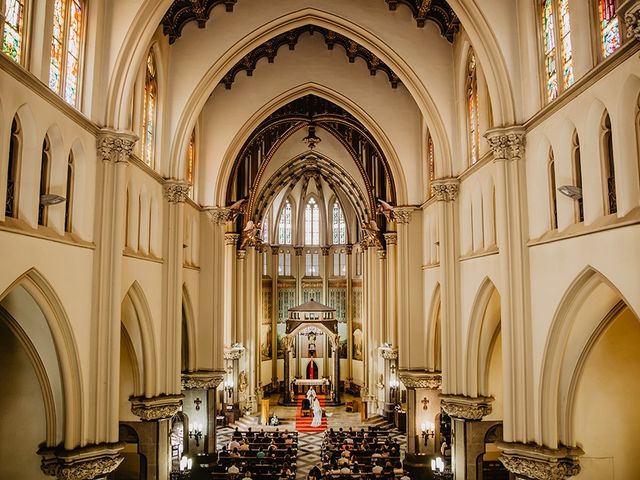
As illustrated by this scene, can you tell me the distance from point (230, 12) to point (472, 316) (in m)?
13.9

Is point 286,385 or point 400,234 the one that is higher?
point 400,234

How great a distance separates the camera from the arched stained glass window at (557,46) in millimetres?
12523

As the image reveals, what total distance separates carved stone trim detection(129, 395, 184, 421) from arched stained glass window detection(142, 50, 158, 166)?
7.66m

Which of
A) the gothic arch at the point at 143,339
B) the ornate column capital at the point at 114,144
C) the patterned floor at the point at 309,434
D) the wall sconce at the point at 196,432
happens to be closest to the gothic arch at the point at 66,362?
the ornate column capital at the point at 114,144

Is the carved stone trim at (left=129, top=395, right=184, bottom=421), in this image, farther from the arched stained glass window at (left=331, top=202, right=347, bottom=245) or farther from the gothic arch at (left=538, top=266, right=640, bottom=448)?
the arched stained glass window at (left=331, top=202, right=347, bottom=245)

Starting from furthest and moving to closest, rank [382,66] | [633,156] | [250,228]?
[250,228] → [382,66] → [633,156]

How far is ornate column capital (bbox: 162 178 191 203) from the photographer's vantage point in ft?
65.1

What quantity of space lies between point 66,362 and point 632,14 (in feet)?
40.9

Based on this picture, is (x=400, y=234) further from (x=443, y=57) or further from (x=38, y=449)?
(x=38, y=449)

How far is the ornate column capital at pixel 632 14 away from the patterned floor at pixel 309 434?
70.3ft

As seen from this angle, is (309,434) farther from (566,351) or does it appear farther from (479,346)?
(566,351)

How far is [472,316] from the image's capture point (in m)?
18.3

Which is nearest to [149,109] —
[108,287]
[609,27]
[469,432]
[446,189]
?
[108,287]

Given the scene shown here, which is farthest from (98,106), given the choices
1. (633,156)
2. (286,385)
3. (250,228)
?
A: (286,385)
